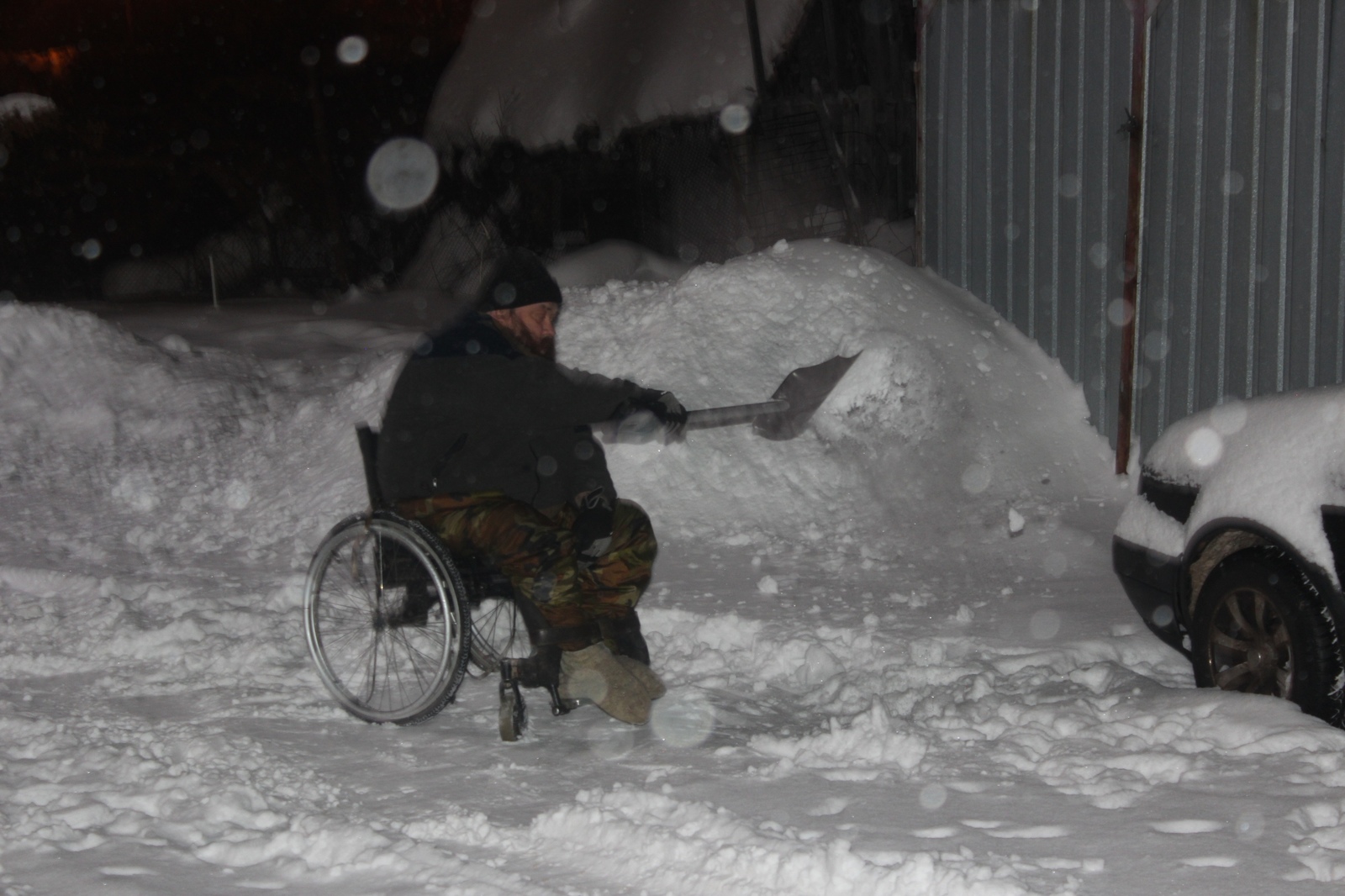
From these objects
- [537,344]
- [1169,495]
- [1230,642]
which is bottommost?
[1230,642]

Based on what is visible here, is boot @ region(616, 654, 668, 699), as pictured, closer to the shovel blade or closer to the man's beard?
the man's beard

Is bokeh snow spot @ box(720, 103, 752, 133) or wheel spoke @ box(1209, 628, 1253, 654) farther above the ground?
bokeh snow spot @ box(720, 103, 752, 133)

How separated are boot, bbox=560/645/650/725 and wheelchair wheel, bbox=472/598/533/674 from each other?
165 millimetres

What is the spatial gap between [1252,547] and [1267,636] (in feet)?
0.90

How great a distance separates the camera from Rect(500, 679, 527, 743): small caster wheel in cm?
396

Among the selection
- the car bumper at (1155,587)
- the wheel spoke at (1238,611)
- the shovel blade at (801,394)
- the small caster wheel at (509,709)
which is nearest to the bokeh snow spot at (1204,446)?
the car bumper at (1155,587)

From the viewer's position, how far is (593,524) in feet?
13.2

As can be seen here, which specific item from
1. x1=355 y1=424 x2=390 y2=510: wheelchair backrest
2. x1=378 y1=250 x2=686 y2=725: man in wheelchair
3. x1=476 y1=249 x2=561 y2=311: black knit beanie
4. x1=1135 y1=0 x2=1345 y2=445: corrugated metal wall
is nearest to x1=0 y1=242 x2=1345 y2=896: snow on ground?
x1=378 y1=250 x2=686 y2=725: man in wheelchair

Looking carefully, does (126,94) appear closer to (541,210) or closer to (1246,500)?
(541,210)

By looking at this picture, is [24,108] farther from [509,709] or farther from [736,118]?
[509,709]

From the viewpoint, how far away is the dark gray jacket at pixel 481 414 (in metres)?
3.93

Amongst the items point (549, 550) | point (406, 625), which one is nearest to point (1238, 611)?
point (549, 550)

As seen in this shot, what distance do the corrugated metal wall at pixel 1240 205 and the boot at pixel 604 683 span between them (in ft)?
13.2

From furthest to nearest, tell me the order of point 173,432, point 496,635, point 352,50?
1. point 352,50
2. point 173,432
3. point 496,635
